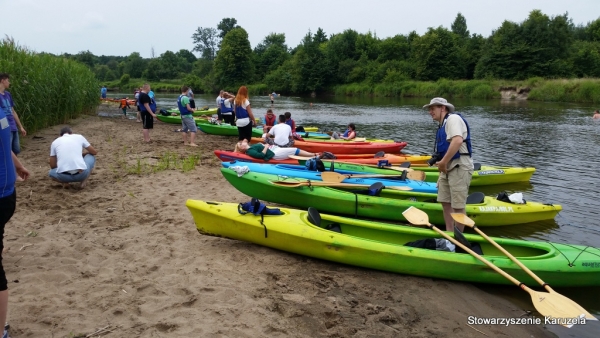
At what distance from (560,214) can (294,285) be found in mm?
5646

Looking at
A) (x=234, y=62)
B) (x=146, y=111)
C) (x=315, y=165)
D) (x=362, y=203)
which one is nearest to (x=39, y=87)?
(x=146, y=111)

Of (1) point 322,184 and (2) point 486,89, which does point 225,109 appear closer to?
(1) point 322,184

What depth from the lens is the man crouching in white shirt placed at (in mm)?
6086

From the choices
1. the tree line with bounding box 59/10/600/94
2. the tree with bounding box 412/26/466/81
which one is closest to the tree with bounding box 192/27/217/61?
the tree line with bounding box 59/10/600/94

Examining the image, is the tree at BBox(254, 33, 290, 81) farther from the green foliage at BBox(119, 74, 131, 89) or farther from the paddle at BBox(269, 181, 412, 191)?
the paddle at BBox(269, 181, 412, 191)

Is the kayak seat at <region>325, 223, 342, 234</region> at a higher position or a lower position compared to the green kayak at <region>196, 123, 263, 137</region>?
lower

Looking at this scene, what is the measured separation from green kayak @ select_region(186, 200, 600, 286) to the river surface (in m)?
0.32

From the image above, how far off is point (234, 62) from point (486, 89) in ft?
132

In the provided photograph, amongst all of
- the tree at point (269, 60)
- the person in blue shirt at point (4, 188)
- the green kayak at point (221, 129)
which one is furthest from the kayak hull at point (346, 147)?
the tree at point (269, 60)

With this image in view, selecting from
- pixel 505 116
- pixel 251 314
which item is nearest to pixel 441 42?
pixel 505 116

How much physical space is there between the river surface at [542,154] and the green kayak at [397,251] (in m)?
0.32

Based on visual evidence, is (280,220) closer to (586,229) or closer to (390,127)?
(586,229)

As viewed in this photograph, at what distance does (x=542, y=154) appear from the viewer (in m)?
12.6

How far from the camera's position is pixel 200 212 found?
4.68 meters
